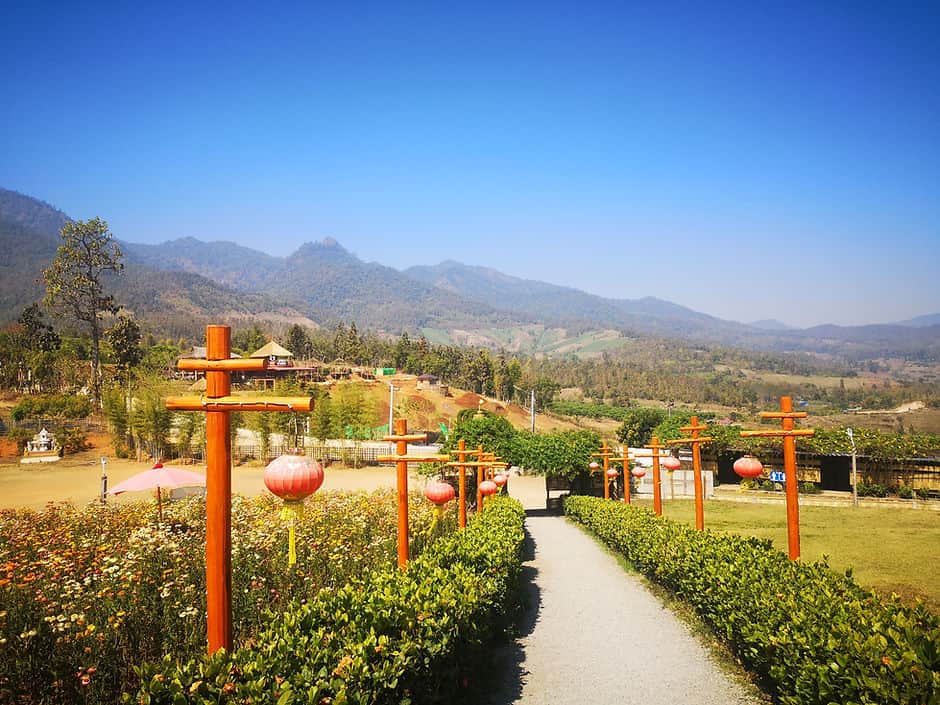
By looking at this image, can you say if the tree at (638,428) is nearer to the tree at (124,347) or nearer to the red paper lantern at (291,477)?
the tree at (124,347)

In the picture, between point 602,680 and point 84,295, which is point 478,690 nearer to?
point 602,680

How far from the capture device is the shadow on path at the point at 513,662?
5.24 m

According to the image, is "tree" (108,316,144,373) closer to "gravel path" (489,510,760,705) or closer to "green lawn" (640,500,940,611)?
"green lawn" (640,500,940,611)

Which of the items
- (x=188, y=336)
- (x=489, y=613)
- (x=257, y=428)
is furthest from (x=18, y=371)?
(x=188, y=336)

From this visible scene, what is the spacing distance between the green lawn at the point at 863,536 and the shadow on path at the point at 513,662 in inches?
156

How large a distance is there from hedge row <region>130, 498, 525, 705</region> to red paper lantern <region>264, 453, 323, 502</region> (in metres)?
0.76

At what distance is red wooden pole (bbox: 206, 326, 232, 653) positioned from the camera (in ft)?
11.2

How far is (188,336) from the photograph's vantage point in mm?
143375

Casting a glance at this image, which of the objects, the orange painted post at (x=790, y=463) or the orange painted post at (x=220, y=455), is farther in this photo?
the orange painted post at (x=790, y=463)

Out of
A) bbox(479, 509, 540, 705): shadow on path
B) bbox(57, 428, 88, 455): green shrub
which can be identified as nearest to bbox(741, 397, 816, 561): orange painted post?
bbox(479, 509, 540, 705): shadow on path

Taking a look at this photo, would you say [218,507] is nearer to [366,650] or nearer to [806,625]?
[366,650]

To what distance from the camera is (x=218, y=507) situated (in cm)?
349

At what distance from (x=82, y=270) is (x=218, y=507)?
55.1 metres

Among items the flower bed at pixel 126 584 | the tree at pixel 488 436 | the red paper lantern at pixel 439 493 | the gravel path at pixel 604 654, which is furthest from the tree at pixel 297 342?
the red paper lantern at pixel 439 493
